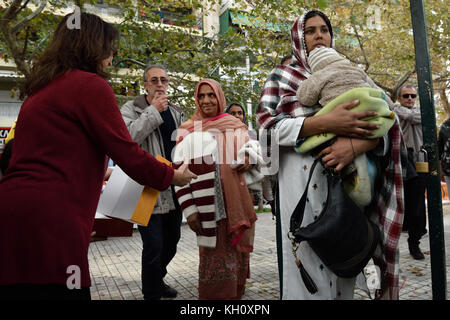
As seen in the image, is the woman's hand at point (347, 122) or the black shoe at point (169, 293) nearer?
the woman's hand at point (347, 122)

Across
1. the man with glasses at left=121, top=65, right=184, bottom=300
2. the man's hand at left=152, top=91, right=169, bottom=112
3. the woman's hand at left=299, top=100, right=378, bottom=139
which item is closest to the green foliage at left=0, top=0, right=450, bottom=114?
the man with glasses at left=121, top=65, right=184, bottom=300

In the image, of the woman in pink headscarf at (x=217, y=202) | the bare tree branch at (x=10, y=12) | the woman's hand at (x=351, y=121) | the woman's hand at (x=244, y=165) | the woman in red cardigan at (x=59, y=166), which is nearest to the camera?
the woman in red cardigan at (x=59, y=166)

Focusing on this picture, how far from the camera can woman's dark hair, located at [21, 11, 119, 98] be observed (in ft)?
5.40

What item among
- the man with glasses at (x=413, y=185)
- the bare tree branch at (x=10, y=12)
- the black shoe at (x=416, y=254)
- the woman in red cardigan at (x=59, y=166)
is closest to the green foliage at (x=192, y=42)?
the bare tree branch at (x=10, y=12)

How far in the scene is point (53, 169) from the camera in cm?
150

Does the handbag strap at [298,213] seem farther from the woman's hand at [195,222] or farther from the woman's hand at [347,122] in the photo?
the woman's hand at [195,222]

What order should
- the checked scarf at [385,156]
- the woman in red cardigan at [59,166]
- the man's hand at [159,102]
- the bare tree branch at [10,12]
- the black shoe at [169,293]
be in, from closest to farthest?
1. the woman in red cardigan at [59,166]
2. the checked scarf at [385,156]
3. the man's hand at [159,102]
4. the black shoe at [169,293]
5. the bare tree branch at [10,12]

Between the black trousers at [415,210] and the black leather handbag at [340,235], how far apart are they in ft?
12.2

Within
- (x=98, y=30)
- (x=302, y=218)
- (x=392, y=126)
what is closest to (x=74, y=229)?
(x=98, y=30)

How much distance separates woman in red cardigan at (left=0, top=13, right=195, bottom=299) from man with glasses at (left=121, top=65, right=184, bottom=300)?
67.3 inches

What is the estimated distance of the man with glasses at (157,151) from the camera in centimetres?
341

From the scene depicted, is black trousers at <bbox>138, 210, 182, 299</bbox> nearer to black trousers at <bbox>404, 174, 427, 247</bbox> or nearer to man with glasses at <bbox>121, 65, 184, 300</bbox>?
man with glasses at <bbox>121, 65, 184, 300</bbox>

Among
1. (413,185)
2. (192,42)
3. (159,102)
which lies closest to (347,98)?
(159,102)
